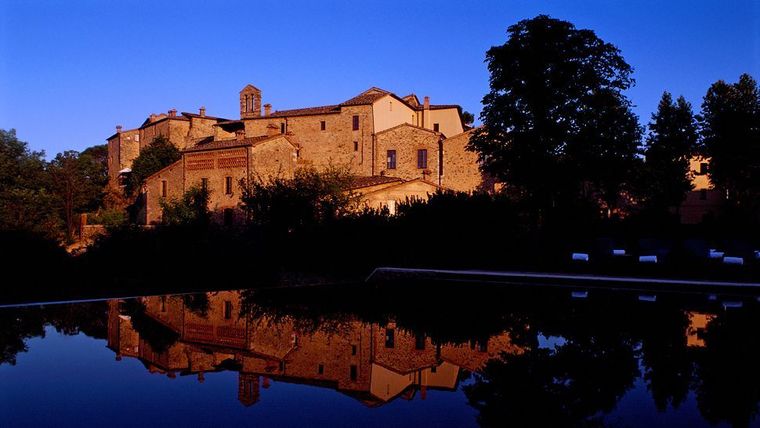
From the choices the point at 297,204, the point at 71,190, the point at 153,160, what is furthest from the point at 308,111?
the point at 297,204

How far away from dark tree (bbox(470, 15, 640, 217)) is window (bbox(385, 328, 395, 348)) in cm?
2109

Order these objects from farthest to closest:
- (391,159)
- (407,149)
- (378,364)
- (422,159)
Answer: (391,159) < (407,149) < (422,159) < (378,364)

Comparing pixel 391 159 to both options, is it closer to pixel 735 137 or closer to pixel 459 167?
pixel 459 167

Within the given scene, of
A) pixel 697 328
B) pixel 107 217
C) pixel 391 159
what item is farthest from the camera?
pixel 107 217

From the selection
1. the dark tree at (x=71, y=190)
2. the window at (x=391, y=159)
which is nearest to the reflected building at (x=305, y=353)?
the window at (x=391, y=159)

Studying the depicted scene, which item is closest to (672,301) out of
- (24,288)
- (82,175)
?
(24,288)

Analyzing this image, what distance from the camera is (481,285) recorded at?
10984mm

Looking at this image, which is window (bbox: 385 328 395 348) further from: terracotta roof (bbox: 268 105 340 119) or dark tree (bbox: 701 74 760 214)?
terracotta roof (bbox: 268 105 340 119)

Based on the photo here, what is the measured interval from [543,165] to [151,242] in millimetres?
17052

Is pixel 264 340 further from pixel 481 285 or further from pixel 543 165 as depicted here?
pixel 543 165

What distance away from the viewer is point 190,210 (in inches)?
1186

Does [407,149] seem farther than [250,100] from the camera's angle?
No

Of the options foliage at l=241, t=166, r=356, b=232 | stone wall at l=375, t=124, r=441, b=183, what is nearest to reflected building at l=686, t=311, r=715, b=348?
foliage at l=241, t=166, r=356, b=232

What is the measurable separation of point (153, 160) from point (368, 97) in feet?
67.6
